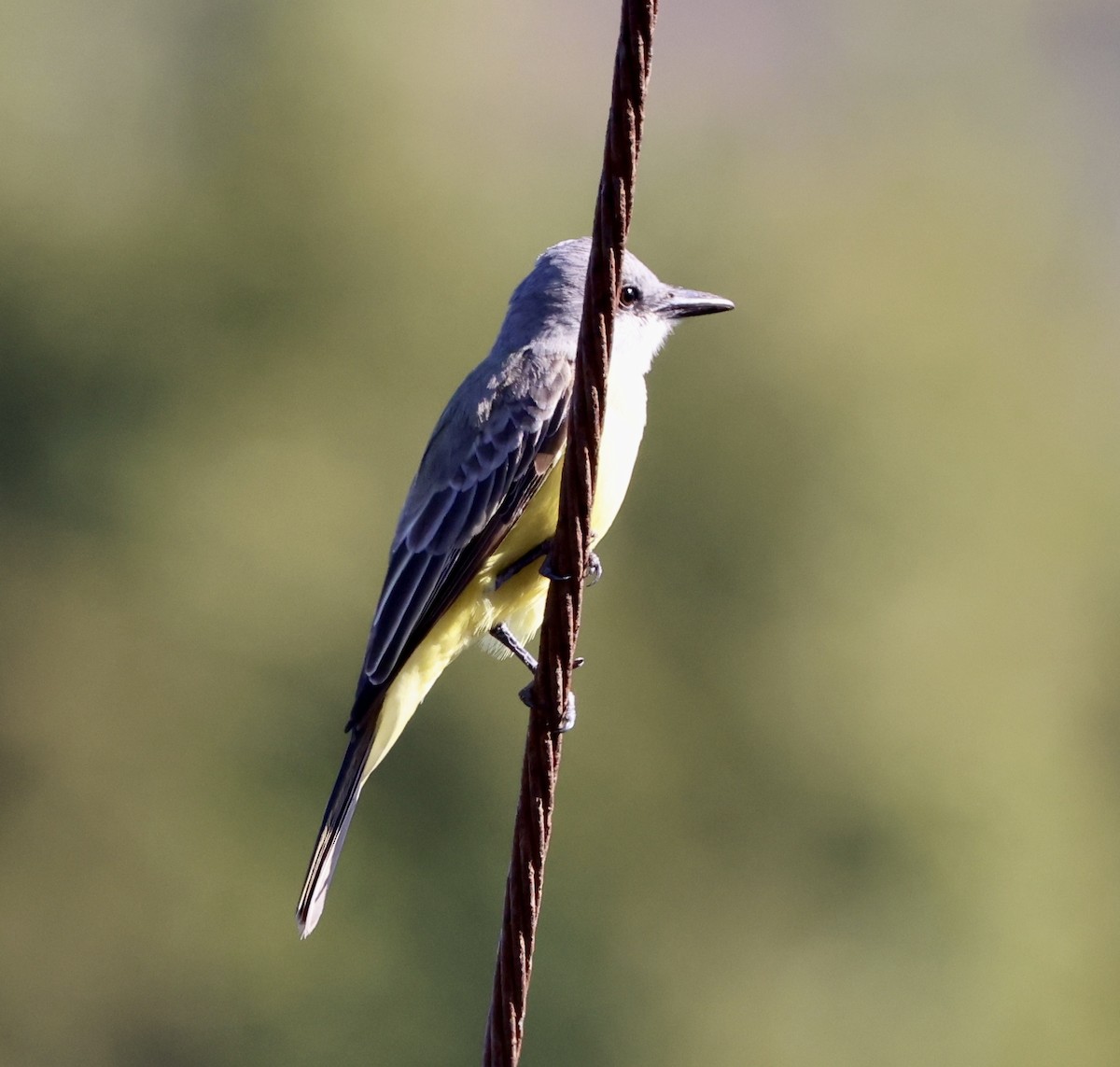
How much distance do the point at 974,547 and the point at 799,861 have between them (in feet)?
9.69

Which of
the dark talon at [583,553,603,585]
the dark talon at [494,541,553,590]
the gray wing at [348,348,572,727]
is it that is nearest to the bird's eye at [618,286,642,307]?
the gray wing at [348,348,572,727]

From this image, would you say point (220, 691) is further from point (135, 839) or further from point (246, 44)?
point (246, 44)

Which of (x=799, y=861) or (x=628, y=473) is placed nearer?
(x=628, y=473)

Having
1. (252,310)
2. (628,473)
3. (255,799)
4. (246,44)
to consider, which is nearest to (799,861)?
(255,799)

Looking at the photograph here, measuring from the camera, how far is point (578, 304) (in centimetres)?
471

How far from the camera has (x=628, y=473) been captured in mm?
4285

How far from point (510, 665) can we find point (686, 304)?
7079mm

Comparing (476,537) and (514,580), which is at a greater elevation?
(476,537)

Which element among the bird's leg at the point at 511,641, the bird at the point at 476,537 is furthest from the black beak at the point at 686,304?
the bird's leg at the point at 511,641

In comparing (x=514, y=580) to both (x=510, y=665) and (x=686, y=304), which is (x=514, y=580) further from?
(x=510, y=665)

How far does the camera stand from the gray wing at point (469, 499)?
4117 mm

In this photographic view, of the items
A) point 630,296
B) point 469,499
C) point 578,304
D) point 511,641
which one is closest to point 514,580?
point 469,499

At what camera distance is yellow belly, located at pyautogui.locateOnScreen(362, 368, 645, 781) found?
409 centimetres

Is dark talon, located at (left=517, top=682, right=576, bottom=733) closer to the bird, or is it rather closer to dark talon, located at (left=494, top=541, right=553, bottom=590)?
the bird
